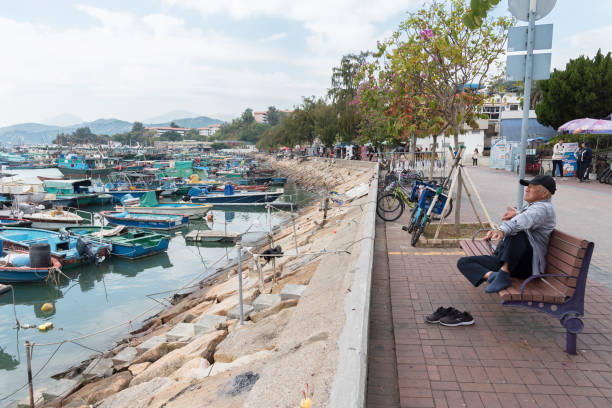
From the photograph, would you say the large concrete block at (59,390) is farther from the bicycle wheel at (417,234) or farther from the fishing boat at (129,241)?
the fishing boat at (129,241)

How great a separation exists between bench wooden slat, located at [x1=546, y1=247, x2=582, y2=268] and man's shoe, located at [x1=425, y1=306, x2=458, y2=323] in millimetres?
1101

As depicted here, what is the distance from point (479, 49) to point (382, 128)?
2182 centimetres

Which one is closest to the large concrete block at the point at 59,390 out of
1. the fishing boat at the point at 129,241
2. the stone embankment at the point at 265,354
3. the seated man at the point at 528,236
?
the stone embankment at the point at 265,354

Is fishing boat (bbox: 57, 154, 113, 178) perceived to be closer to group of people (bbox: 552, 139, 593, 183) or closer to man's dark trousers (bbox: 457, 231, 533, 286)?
group of people (bbox: 552, 139, 593, 183)

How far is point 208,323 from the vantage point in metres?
6.48

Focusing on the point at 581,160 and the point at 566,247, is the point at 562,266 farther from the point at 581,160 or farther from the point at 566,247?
the point at 581,160

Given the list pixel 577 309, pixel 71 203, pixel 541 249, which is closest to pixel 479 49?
pixel 541 249

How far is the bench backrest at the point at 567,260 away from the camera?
3.27 meters

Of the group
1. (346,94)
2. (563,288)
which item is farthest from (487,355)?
(346,94)

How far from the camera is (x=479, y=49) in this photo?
8.70 m

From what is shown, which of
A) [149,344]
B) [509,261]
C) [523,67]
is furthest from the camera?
[149,344]

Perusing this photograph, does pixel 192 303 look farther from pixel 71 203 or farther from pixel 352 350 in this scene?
pixel 71 203

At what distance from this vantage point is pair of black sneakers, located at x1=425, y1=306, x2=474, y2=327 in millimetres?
4039

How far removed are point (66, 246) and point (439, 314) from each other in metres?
17.2
